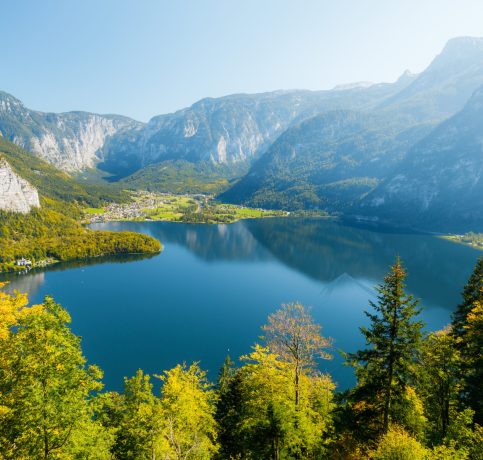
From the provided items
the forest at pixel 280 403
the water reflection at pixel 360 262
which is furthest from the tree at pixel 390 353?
the water reflection at pixel 360 262

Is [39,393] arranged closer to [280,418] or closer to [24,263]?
[280,418]

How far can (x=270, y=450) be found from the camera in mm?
25547

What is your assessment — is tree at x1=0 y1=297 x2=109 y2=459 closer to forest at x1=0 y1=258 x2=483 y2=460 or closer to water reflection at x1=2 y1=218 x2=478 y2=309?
forest at x1=0 y1=258 x2=483 y2=460

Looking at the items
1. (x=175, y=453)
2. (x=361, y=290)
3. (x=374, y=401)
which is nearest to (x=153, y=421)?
(x=175, y=453)

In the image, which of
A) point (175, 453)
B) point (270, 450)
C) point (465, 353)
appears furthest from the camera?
point (465, 353)

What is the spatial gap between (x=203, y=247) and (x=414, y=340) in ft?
590

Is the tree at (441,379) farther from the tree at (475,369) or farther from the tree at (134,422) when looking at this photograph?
the tree at (134,422)

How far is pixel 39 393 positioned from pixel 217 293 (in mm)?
105696

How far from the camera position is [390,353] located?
2261 centimetres

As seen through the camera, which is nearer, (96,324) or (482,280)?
(482,280)

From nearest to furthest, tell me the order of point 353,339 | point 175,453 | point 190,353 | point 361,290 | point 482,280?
point 175,453
point 482,280
point 190,353
point 353,339
point 361,290

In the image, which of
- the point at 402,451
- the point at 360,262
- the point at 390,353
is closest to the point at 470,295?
the point at 390,353

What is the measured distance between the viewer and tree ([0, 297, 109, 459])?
49.2ft

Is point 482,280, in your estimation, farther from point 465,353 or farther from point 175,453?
point 175,453
